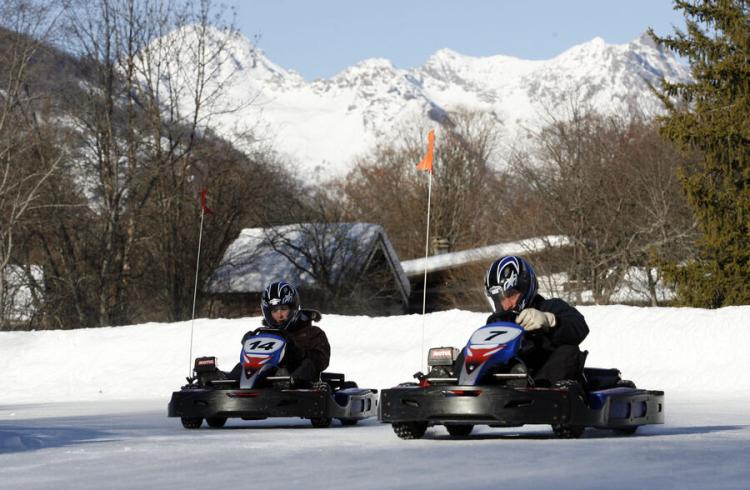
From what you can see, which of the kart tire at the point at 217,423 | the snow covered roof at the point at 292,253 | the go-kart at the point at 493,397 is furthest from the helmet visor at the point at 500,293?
the snow covered roof at the point at 292,253

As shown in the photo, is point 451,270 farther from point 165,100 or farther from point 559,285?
point 165,100

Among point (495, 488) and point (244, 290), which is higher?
point (244, 290)

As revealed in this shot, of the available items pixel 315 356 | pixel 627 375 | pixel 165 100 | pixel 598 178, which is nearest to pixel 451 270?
pixel 598 178

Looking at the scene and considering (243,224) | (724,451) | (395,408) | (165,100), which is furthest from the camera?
(243,224)

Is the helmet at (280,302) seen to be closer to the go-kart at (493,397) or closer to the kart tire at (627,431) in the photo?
the go-kart at (493,397)

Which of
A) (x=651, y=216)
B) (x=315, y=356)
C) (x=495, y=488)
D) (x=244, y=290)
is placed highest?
(x=651, y=216)

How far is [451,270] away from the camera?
59438mm

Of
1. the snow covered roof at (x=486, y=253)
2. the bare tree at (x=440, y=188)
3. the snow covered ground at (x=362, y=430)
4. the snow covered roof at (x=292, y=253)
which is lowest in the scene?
the snow covered ground at (x=362, y=430)

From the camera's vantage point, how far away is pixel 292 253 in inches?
1951

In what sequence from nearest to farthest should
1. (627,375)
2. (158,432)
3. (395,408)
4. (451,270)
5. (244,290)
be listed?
1. (395,408)
2. (158,432)
3. (627,375)
4. (244,290)
5. (451,270)

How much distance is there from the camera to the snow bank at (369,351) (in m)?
23.5

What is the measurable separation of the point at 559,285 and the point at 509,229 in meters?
10.7

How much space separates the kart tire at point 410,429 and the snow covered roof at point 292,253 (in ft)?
121

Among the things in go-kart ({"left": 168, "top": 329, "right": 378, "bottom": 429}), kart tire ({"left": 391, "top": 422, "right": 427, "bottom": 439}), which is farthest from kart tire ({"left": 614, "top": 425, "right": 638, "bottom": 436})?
go-kart ({"left": 168, "top": 329, "right": 378, "bottom": 429})
